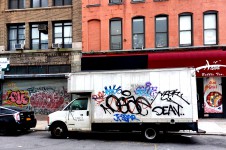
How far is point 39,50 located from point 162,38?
973cm

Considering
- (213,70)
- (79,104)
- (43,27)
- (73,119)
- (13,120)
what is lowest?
(13,120)

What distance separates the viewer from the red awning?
20016 mm

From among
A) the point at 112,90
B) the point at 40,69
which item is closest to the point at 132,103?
the point at 112,90

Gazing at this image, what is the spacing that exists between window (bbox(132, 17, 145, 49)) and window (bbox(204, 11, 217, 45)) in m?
4.55

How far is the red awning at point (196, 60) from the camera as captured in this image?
2002 cm

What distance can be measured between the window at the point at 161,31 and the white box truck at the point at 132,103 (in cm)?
955

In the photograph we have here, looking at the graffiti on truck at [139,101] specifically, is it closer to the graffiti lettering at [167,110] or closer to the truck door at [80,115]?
the graffiti lettering at [167,110]

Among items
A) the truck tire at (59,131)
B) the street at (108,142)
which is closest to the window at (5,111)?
the street at (108,142)

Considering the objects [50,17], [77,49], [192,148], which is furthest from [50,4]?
[192,148]

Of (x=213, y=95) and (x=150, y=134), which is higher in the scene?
(x=213, y=95)

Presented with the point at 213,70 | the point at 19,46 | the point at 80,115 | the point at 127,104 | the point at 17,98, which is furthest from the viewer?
the point at 17,98

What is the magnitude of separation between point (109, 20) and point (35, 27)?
6.37m

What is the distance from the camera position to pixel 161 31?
22.6 metres

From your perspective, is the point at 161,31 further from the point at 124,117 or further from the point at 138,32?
the point at 124,117
